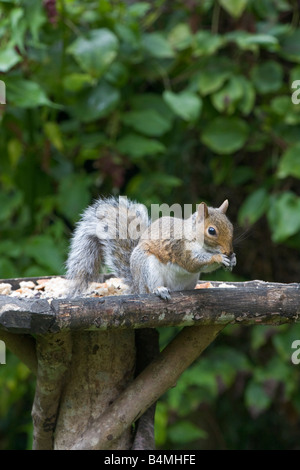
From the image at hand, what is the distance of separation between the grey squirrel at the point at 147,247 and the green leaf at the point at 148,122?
0.63 metres

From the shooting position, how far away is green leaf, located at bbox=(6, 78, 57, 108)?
68.2 inches

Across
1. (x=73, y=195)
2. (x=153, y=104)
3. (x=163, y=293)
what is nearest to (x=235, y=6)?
(x=153, y=104)

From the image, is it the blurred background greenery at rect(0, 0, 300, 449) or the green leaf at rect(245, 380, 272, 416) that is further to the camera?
the green leaf at rect(245, 380, 272, 416)

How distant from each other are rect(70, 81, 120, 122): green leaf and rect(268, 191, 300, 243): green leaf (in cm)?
57

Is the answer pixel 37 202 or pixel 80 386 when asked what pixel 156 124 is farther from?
pixel 80 386

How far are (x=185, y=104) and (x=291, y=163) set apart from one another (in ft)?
1.22

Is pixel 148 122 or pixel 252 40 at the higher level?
pixel 252 40

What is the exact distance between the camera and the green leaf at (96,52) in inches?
71.9

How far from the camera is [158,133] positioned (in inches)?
79.5

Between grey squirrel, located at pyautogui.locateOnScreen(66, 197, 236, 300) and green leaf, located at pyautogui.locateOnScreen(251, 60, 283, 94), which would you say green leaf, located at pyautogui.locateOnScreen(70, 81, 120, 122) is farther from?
grey squirrel, located at pyautogui.locateOnScreen(66, 197, 236, 300)

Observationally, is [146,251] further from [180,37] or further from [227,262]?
[180,37]

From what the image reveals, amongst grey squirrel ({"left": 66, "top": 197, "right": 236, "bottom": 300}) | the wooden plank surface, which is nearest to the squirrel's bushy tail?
grey squirrel ({"left": 66, "top": 197, "right": 236, "bottom": 300})

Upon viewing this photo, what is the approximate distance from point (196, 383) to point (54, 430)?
0.94 m

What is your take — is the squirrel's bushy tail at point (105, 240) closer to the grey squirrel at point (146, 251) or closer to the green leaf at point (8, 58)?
the grey squirrel at point (146, 251)
